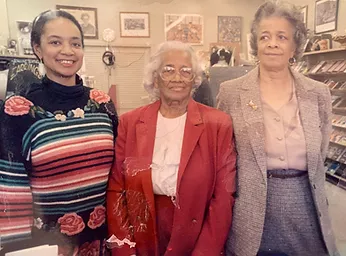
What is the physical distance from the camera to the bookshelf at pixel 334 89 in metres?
0.77

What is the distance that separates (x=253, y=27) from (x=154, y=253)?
530 millimetres

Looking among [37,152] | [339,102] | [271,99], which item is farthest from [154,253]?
[339,102]

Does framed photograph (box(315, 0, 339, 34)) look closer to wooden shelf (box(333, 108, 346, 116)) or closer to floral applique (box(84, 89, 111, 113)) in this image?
wooden shelf (box(333, 108, 346, 116))

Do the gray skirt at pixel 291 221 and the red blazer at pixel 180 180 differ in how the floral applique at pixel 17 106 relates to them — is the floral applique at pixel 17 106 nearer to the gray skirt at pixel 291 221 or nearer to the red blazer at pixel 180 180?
the red blazer at pixel 180 180

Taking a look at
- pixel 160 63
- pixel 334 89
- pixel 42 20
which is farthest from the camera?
pixel 334 89

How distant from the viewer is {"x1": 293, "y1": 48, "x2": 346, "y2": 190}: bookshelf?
77cm

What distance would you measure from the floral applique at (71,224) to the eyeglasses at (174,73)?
336 millimetres

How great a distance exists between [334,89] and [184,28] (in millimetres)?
429

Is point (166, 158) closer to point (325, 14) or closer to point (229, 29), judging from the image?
point (229, 29)

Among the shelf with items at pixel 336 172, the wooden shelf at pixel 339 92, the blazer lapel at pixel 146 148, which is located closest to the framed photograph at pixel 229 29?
the blazer lapel at pixel 146 148

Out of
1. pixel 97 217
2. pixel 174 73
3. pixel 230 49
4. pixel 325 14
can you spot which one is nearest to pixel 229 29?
pixel 230 49

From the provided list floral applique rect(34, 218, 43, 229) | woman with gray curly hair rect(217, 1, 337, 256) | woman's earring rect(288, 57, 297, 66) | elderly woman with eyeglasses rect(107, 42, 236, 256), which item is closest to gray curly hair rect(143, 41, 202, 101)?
elderly woman with eyeglasses rect(107, 42, 236, 256)

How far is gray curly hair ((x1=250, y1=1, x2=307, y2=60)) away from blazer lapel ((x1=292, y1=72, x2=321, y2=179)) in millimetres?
106

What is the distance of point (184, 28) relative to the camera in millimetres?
627
